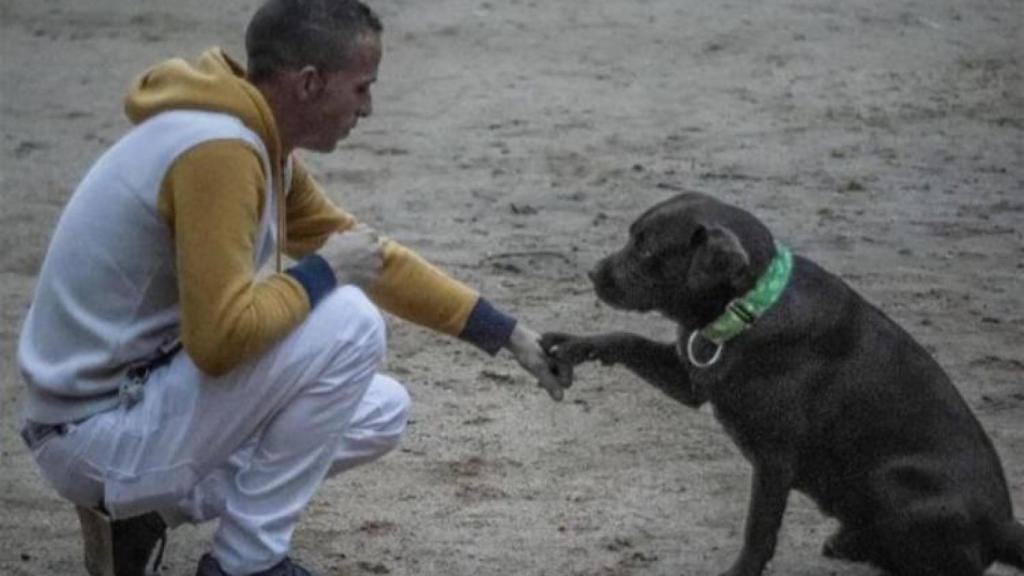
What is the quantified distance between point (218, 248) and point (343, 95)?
0.49 metres

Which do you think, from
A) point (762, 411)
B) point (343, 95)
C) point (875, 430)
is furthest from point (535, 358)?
point (343, 95)

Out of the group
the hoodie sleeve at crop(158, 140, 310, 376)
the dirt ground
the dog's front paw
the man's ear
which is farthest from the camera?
the dirt ground

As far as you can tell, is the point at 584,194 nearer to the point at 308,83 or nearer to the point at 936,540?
the point at 936,540

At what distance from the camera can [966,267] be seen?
25.9ft

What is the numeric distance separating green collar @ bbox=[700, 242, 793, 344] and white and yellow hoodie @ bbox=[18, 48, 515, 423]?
981 millimetres

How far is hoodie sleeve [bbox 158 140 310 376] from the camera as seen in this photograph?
14.5ft

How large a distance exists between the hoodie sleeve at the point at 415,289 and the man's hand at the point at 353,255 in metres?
0.42

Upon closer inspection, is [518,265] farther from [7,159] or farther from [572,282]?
[7,159]

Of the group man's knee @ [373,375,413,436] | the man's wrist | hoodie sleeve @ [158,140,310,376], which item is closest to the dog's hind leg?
the man's wrist

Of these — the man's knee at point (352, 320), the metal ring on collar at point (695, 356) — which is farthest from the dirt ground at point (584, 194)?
the man's knee at point (352, 320)

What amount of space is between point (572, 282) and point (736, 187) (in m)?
1.40

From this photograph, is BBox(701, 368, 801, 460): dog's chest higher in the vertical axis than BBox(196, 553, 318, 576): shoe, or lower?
higher

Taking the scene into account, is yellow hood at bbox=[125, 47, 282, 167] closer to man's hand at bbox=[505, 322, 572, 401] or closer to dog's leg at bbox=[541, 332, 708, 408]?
man's hand at bbox=[505, 322, 572, 401]

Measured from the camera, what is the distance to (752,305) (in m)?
5.26
